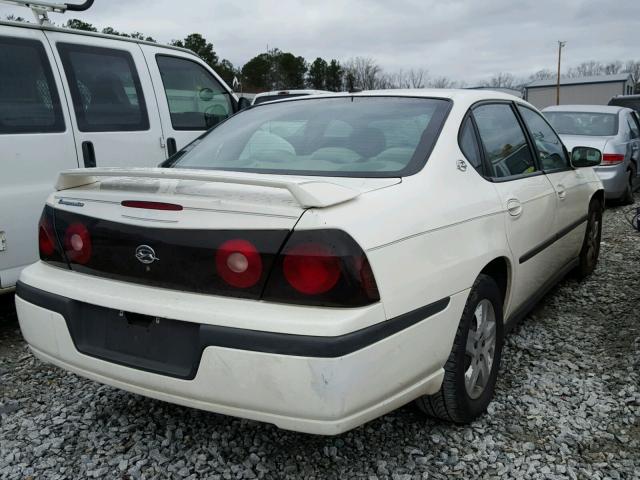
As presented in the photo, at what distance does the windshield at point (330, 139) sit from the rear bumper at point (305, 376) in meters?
0.72

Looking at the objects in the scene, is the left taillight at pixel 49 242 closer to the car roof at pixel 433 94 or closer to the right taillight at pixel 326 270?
the right taillight at pixel 326 270

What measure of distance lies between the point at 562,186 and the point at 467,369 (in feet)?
5.59

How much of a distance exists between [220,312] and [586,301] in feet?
11.0

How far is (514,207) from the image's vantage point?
282 cm

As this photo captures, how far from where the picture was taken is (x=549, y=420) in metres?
2.69

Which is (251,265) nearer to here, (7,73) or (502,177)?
(502,177)

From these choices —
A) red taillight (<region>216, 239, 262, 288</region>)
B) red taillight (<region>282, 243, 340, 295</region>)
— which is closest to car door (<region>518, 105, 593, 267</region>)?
red taillight (<region>282, 243, 340, 295</region>)

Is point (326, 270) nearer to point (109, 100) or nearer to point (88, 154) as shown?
point (88, 154)

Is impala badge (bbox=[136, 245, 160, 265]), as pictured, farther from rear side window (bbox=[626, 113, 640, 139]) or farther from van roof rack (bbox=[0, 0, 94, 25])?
rear side window (bbox=[626, 113, 640, 139])

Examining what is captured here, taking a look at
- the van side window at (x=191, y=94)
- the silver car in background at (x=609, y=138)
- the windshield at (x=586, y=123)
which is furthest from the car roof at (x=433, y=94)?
the windshield at (x=586, y=123)

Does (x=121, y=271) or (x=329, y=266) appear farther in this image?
(x=121, y=271)

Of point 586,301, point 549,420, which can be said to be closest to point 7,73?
point 549,420

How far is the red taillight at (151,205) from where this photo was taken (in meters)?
2.05

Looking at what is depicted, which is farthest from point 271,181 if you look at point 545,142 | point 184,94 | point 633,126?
point 633,126
